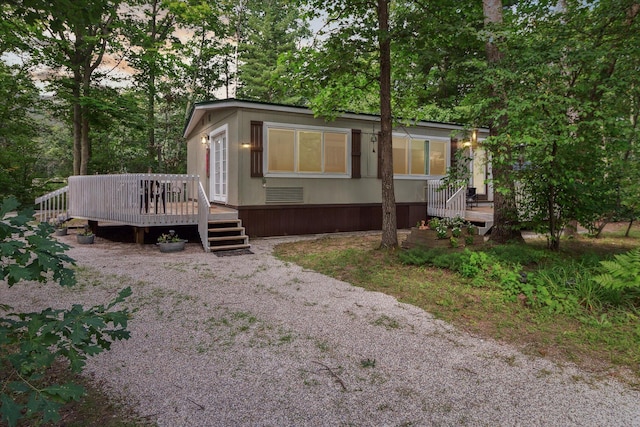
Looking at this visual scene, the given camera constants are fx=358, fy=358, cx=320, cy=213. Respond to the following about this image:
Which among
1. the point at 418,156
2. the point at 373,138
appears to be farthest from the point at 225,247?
the point at 418,156

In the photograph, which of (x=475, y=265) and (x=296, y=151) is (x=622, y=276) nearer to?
(x=475, y=265)

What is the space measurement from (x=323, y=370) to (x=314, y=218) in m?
7.38

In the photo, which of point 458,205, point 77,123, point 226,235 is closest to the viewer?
point 226,235

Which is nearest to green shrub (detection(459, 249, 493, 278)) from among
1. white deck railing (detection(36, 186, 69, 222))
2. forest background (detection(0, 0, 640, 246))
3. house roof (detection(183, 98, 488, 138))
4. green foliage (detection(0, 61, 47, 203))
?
forest background (detection(0, 0, 640, 246))

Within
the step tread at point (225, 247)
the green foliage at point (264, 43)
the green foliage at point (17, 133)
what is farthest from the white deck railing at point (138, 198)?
the green foliage at point (264, 43)

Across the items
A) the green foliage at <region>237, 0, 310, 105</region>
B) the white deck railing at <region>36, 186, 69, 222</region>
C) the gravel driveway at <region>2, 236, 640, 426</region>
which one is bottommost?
the gravel driveway at <region>2, 236, 640, 426</region>

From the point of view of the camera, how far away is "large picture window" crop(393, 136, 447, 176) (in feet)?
37.2

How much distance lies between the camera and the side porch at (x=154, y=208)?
25.5 ft

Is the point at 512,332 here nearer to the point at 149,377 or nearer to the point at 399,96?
the point at 149,377

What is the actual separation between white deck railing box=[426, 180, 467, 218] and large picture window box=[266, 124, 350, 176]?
116 inches

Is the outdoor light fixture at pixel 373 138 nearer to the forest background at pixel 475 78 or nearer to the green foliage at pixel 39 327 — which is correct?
the forest background at pixel 475 78

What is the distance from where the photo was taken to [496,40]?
5.62 meters

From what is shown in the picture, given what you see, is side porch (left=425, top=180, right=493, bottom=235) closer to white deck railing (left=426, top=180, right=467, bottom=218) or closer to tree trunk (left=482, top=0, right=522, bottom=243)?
white deck railing (left=426, top=180, right=467, bottom=218)

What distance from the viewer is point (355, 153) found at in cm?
1055
